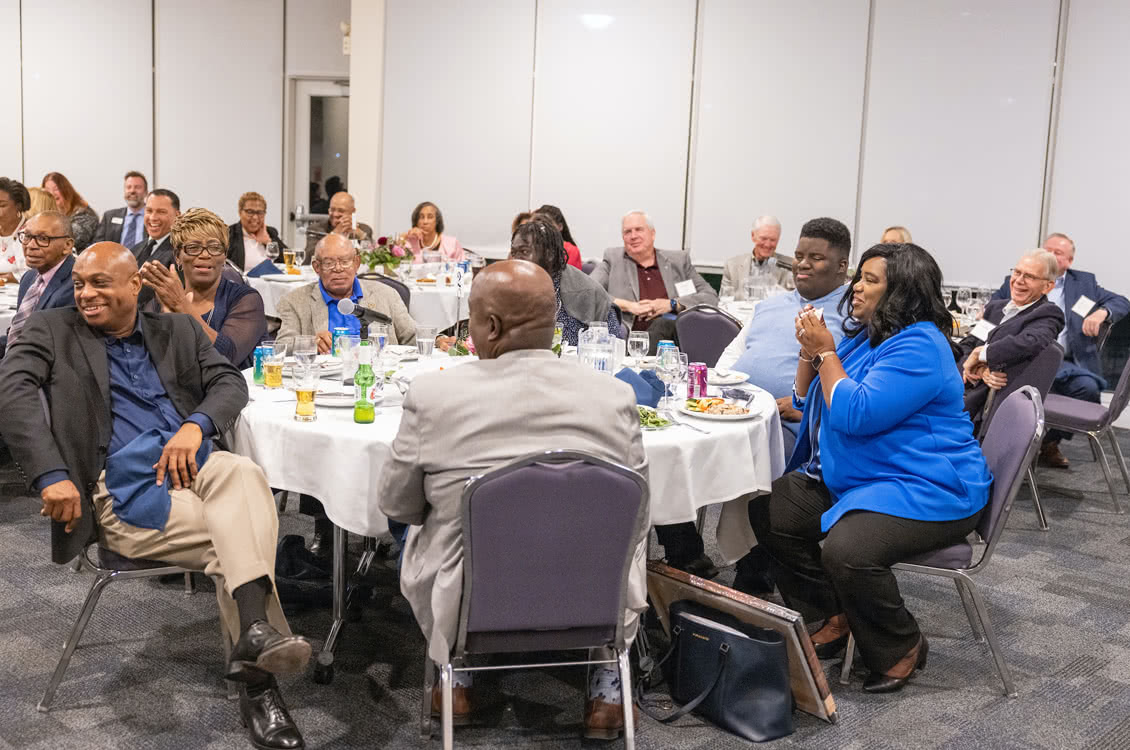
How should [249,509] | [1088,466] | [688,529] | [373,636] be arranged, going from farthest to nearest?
[1088,466], [688,529], [373,636], [249,509]

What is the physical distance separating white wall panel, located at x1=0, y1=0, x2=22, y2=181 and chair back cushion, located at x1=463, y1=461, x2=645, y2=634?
32.6 feet

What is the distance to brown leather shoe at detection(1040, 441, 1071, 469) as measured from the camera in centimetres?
654

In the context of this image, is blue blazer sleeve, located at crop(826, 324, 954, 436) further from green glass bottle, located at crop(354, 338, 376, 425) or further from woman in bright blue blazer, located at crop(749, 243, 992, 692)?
green glass bottle, located at crop(354, 338, 376, 425)

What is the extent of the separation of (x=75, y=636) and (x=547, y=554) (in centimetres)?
150

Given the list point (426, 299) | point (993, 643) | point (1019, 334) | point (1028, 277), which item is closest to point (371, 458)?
point (993, 643)

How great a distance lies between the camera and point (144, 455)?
3135 mm

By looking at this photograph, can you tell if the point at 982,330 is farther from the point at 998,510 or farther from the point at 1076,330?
the point at 998,510

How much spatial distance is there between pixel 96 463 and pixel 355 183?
6.91m

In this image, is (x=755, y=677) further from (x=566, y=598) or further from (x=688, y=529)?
(x=688, y=529)

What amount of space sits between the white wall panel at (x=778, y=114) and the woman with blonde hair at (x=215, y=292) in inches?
215

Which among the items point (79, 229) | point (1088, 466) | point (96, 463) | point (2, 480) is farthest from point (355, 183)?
point (96, 463)

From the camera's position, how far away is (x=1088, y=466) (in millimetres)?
6590

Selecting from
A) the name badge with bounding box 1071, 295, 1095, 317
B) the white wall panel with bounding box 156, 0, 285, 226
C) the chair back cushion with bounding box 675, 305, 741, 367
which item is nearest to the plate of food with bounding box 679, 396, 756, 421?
the chair back cushion with bounding box 675, 305, 741, 367

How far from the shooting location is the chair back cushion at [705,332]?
5320 mm
